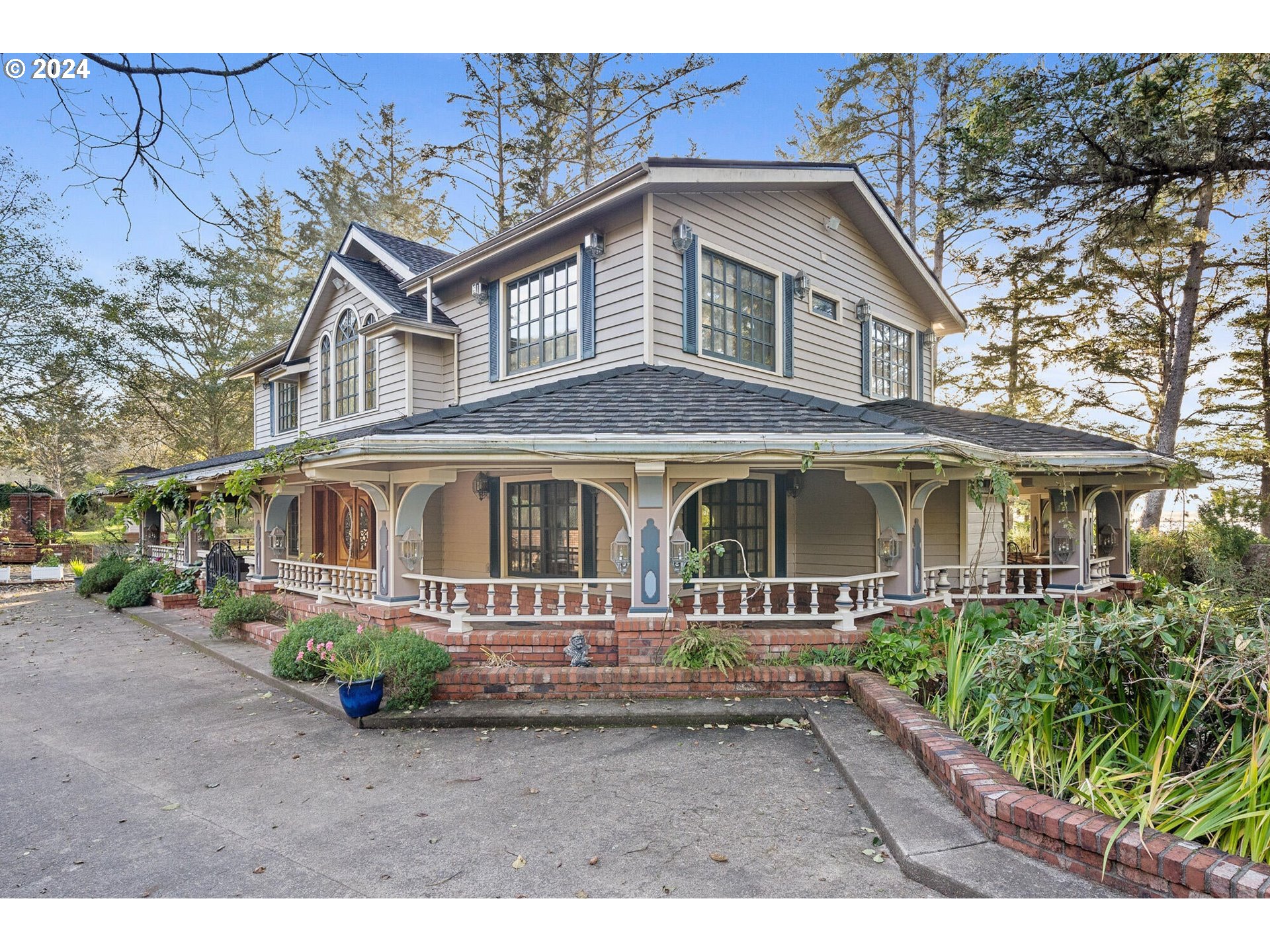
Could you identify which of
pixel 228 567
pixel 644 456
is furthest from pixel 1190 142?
pixel 228 567

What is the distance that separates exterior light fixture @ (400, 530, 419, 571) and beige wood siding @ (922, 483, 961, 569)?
8.05 meters

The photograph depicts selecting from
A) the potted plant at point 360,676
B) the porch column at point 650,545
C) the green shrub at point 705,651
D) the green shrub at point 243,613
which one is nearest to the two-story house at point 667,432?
the porch column at point 650,545

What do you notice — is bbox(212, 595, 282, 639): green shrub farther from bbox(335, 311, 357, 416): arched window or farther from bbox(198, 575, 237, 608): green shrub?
bbox(335, 311, 357, 416): arched window

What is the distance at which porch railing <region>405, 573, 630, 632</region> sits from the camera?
262 inches

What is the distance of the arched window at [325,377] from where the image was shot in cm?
1286

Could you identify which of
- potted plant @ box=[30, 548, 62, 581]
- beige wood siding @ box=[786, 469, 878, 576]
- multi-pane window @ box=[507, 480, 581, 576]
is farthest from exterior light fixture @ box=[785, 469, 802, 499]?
potted plant @ box=[30, 548, 62, 581]

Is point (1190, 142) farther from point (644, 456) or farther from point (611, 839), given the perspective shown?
point (611, 839)

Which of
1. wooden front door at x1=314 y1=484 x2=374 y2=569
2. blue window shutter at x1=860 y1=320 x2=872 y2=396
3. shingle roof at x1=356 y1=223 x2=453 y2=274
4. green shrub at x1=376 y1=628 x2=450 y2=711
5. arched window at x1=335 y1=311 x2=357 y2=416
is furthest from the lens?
arched window at x1=335 y1=311 x2=357 y2=416

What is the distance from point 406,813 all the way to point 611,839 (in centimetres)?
139

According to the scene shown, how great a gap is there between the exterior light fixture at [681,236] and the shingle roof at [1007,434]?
3.53 meters

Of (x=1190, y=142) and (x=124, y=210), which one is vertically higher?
(x=1190, y=142)

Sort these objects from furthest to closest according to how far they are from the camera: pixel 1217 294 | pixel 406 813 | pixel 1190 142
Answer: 1. pixel 1217 294
2. pixel 1190 142
3. pixel 406 813

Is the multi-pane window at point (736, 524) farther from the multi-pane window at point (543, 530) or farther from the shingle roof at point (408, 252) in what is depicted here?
the shingle roof at point (408, 252)

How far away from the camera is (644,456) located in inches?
240
